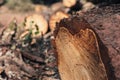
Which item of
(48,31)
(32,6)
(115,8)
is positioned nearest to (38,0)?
(32,6)

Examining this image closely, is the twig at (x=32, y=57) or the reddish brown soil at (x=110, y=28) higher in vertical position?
the reddish brown soil at (x=110, y=28)

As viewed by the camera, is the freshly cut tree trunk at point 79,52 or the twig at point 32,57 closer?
the freshly cut tree trunk at point 79,52

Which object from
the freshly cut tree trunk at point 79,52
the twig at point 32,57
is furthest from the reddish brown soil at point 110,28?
the twig at point 32,57

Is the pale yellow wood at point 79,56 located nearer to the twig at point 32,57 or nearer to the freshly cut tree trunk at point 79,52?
the freshly cut tree trunk at point 79,52

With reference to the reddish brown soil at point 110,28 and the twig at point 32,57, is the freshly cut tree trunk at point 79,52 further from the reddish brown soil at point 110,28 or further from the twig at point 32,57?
the twig at point 32,57

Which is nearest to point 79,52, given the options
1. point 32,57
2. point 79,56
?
point 79,56

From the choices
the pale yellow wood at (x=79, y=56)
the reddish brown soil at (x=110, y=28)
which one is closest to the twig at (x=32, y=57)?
the pale yellow wood at (x=79, y=56)

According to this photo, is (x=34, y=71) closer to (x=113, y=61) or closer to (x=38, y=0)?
(x=113, y=61)

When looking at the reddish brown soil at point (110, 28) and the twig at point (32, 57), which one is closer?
the reddish brown soil at point (110, 28)
